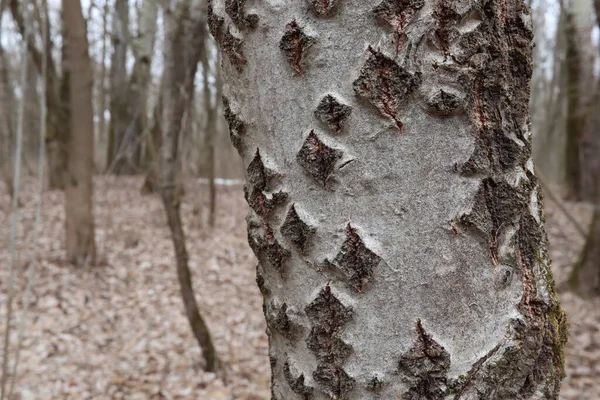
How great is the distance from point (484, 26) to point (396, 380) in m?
0.47

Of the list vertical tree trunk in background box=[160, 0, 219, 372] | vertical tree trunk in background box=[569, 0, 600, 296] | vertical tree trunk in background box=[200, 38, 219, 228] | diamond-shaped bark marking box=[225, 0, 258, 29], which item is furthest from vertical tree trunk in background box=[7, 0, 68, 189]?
diamond-shaped bark marking box=[225, 0, 258, 29]

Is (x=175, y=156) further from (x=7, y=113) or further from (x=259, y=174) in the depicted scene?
(x=7, y=113)

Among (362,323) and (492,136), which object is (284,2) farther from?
(362,323)

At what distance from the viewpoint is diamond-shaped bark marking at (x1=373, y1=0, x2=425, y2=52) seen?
2.01 feet

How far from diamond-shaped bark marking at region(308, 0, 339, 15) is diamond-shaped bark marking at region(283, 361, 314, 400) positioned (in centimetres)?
49

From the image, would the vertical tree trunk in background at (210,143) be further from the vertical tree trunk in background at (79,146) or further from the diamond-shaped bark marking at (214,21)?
the diamond-shaped bark marking at (214,21)

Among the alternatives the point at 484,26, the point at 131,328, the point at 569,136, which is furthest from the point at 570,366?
the point at 569,136

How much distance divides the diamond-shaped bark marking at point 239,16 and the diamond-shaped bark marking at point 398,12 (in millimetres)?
170

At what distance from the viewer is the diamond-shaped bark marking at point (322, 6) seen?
2.04ft

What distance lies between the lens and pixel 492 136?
0.65 metres

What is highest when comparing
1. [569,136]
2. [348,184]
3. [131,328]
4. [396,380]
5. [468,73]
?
[569,136]

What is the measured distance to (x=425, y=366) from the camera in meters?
0.64

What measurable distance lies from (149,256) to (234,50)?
6.72 meters

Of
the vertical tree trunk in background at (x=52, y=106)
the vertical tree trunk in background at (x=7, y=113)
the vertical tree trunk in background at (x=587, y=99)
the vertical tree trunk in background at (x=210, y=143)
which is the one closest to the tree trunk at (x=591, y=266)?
the vertical tree trunk in background at (x=587, y=99)
